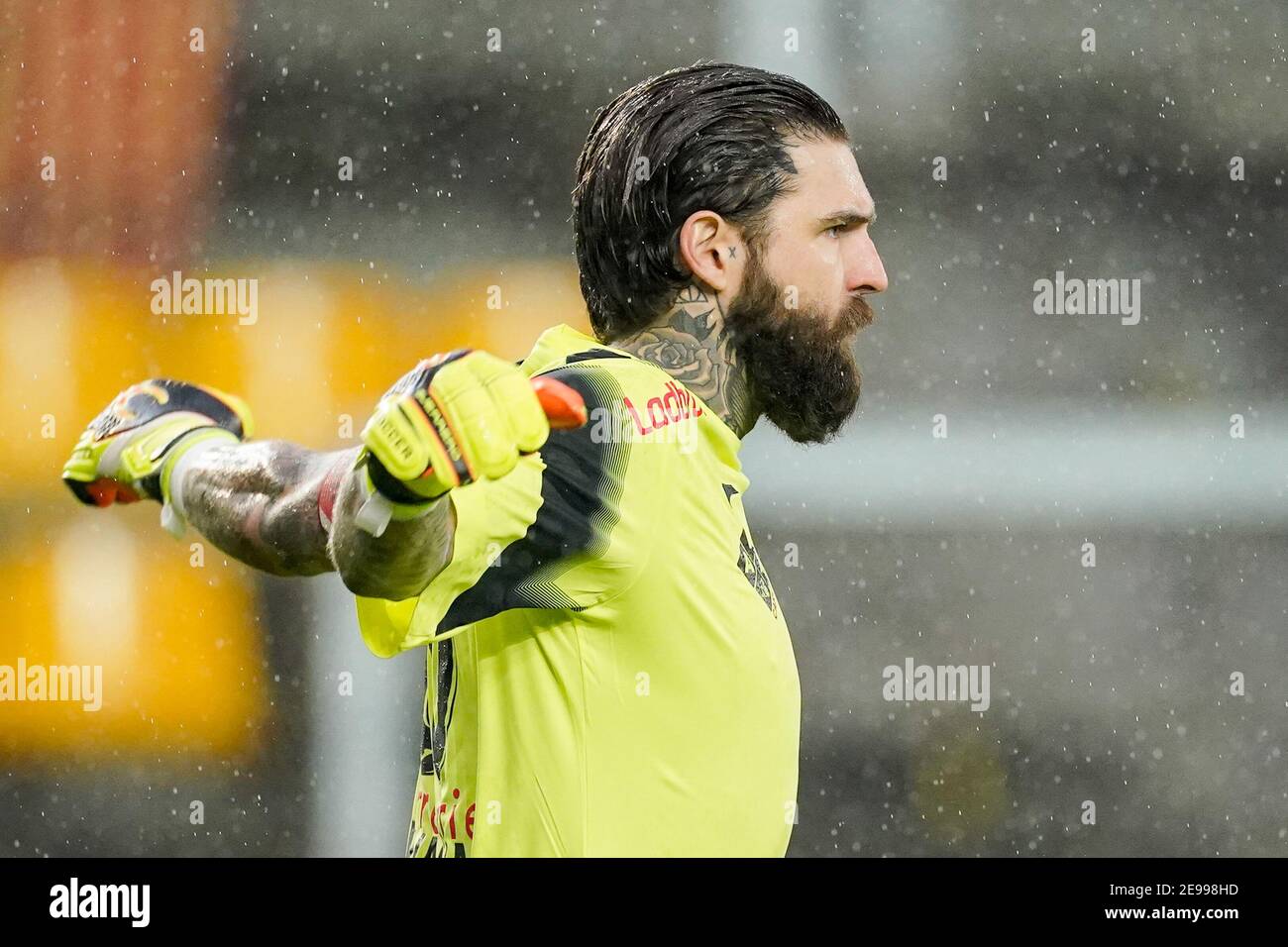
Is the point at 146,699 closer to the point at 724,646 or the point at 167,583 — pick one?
the point at 167,583

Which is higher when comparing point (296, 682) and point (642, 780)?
point (642, 780)

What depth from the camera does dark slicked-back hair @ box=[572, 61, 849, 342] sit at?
3.74 ft

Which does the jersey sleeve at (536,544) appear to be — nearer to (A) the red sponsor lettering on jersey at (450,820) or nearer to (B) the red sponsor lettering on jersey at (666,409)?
(B) the red sponsor lettering on jersey at (666,409)

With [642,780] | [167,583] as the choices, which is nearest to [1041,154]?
[167,583]

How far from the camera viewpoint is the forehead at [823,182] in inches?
45.4

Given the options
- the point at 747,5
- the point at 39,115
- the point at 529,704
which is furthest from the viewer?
the point at 39,115

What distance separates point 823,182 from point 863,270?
8 cm

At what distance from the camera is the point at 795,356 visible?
1167 mm

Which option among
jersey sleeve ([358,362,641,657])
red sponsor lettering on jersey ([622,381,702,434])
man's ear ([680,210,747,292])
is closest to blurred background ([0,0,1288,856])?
man's ear ([680,210,747,292])

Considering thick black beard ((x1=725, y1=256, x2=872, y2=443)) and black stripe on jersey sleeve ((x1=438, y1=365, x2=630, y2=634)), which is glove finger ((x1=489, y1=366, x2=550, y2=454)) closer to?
black stripe on jersey sleeve ((x1=438, y1=365, x2=630, y2=634))

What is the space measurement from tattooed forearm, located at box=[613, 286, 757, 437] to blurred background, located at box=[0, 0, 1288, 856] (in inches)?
Answer: 73.9

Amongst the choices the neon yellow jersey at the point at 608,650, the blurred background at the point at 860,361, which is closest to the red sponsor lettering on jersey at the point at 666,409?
the neon yellow jersey at the point at 608,650

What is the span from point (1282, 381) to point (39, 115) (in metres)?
3.04

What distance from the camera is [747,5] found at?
301 centimetres
